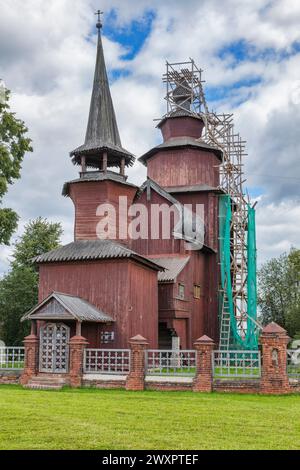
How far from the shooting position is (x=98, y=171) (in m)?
26.6

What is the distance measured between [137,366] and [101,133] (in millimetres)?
12165

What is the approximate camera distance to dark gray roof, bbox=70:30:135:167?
2669cm

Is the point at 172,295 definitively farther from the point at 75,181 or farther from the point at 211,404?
the point at 211,404

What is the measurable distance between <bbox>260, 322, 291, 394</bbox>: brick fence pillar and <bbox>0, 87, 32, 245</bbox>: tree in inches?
358

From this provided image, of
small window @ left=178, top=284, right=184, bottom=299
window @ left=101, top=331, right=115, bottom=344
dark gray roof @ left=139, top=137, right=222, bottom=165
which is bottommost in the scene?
window @ left=101, top=331, right=115, bottom=344

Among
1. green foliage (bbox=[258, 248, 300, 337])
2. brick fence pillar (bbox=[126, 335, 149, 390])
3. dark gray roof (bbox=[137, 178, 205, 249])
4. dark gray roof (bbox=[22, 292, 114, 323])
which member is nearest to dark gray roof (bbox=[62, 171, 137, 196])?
dark gray roof (bbox=[137, 178, 205, 249])

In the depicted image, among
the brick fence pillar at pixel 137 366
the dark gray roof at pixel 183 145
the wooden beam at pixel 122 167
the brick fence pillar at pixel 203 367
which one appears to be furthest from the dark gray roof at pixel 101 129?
the brick fence pillar at pixel 203 367

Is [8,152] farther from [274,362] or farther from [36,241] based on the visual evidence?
[36,241]

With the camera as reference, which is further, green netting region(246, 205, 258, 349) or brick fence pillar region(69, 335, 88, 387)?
green netting region(246, 205, 258, 349)

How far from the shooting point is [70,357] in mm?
20328

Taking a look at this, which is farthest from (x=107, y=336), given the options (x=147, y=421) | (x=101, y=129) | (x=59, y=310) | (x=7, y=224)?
(x=147, y=421)

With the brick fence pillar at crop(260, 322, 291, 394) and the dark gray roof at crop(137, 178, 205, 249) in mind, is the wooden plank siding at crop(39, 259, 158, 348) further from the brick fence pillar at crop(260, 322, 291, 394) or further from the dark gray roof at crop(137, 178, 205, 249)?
the brick fence pillar at crop(260, 322, 291, 394)

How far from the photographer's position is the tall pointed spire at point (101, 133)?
26.7 metres

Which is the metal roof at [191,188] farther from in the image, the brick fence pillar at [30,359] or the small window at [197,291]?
the brick fence pillar at [30,359]
